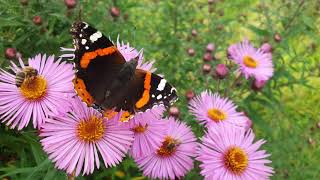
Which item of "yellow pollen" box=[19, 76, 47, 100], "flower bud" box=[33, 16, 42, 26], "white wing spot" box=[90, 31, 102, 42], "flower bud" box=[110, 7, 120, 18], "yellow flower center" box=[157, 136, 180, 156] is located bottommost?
"yellow flower center" box=[157, 136, 180, 156]

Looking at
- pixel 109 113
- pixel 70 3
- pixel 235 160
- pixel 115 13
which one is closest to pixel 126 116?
pixel 109 113

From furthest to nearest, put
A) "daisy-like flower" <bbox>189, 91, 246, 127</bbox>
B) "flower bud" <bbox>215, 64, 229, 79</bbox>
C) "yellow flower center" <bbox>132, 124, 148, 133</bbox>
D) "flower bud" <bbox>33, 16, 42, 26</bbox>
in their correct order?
1. "flower bud" <bbox>215, 64, 229, 79</bbox>
2. "flower bud" <bbox>33, 16, 42, 26</bbox>
3. "daisy-like flower" <bbox>189, 91, 246, 127</bbox>
4. "yellow flower center" <bbox>132, 124, 148, 133</bbox>

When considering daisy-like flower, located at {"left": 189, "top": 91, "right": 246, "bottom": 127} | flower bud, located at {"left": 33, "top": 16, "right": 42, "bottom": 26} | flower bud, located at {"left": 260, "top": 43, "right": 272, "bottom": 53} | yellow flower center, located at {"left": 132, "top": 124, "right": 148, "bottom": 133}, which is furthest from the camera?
flower bud, located at {"left": 260, "top": 43, "right": 272, "bottom": 53}

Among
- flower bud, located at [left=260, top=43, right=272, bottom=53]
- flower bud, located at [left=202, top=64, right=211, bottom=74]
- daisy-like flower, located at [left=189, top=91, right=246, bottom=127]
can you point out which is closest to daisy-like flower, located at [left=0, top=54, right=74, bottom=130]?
daisy-like flower, located at [left=189, top=91, right=246, bottom=127]

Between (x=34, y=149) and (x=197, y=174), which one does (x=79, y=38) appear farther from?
(x=197, y=174)

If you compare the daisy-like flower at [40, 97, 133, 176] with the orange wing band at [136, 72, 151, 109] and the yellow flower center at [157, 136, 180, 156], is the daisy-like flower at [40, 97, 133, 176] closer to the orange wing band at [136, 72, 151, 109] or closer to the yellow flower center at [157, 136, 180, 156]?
the orange wing band at [136, 72, 151, 109]

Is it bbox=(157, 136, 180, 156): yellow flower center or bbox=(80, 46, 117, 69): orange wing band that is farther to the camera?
bbox=(157, 136, 180, 156): yellow flower center

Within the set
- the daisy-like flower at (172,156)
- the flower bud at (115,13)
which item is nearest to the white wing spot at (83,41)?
the daisy-like flower at (172,156)

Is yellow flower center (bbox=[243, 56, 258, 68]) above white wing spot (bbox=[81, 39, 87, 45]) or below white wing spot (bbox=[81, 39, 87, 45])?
above
